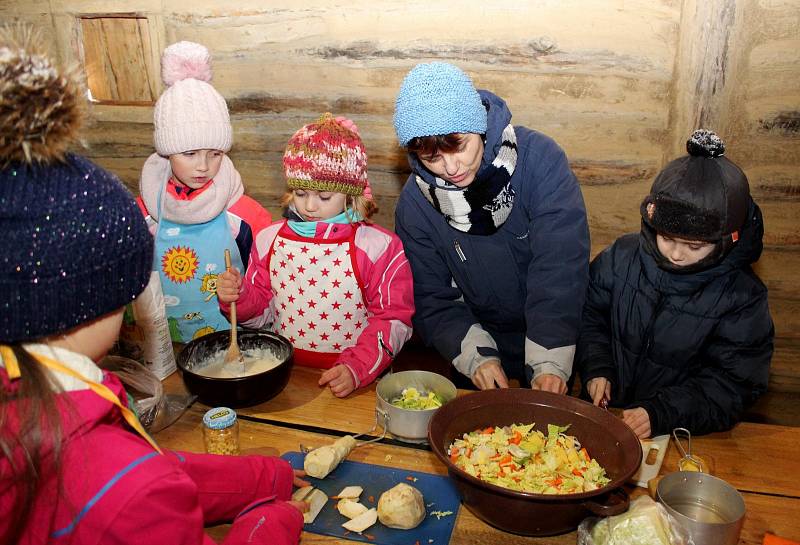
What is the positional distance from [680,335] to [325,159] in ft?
4.17

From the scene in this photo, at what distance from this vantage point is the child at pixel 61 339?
86 centimetres

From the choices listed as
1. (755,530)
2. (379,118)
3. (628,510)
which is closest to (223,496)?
(628,510)

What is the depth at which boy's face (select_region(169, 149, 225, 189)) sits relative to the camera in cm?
246

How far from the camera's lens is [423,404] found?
172 centimetres

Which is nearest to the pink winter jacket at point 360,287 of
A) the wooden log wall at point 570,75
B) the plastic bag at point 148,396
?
the plastic bag at point 148,396

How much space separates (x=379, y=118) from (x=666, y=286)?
1.69 m

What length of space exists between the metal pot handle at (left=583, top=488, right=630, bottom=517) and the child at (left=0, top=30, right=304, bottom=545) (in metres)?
0.71

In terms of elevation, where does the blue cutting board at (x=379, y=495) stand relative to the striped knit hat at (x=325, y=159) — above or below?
below

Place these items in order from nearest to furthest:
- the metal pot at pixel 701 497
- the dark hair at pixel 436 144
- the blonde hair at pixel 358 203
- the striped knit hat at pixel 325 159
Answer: the metal pot at pixel 701 497 → the dark hair at pixel 436 144 → the striped knit hat at pixel 325 159 → the blonde hair at pixel 358 203

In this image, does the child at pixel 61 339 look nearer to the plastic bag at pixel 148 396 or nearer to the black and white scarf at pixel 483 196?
the plastic bag at pixel 148 396

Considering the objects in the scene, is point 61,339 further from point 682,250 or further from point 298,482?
point 682,250

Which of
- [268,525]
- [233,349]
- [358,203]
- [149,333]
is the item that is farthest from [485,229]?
[268,525]

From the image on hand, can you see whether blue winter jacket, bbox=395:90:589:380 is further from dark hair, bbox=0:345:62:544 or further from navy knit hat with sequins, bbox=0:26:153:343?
dark hair, bbox=0:345:62:544

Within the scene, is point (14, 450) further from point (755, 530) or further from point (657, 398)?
point (657, 398)
